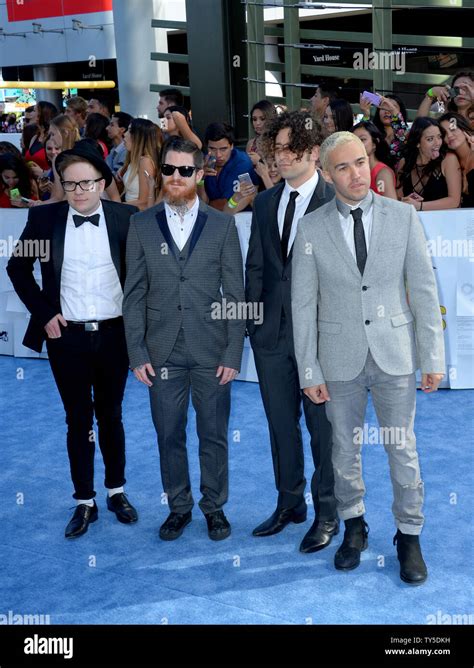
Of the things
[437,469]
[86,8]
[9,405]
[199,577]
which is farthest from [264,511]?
[86,8]

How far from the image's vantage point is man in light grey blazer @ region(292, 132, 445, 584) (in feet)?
10.9

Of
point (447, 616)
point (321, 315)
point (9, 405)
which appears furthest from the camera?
point (9, 405)

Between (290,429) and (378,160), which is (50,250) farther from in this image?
(378,160)

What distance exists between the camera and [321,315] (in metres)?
3.48

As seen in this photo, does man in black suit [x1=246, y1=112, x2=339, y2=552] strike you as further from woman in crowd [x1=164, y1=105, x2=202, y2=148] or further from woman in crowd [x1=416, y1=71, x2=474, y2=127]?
woman in crowd [x1=164, y1=105, x2=202, y2=148]

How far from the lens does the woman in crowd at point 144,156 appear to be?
621 cm

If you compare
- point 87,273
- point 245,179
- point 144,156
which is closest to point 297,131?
point 87,273

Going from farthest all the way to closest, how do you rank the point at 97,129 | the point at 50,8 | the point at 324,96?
the point at 50,8 → the point at 97,129 → the point at 324,96

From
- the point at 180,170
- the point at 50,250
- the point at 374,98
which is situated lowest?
A: the point at 50,250

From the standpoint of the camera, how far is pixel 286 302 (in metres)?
3.69

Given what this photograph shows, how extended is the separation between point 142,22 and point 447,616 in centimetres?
1078

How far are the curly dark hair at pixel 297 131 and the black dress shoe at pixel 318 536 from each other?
1.69 meters

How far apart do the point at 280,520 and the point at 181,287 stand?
1247 millimetres

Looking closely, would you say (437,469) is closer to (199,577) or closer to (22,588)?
(199,577)
